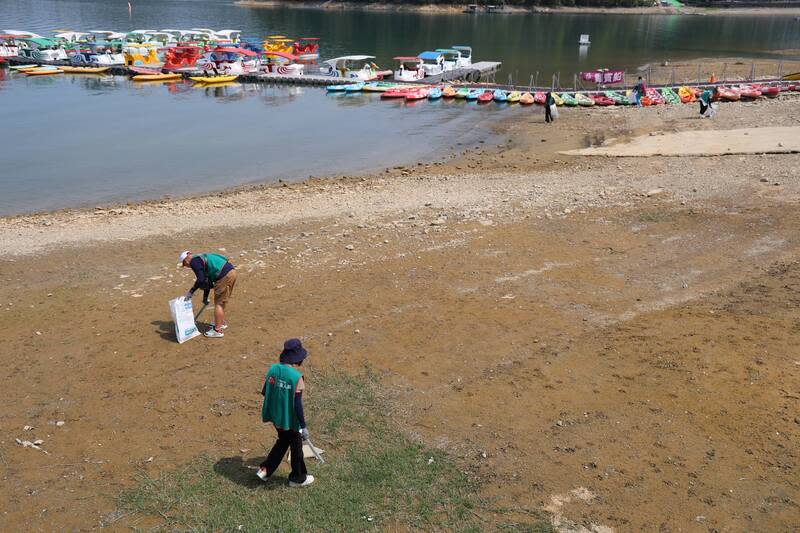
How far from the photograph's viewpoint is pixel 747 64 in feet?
189

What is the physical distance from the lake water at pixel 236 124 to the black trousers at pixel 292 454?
19293 mm

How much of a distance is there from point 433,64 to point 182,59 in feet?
71.0

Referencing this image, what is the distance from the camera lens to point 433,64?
52656mm

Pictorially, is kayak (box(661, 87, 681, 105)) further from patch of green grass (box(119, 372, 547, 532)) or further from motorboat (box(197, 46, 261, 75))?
patch of green grass (box(119, 372, 547, 532))

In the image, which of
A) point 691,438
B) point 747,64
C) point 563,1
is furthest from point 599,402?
point 563,1

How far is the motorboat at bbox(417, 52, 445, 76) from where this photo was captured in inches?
2053

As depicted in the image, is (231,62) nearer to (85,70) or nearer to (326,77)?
(326,77)

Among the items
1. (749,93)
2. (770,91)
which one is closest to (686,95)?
(749,93)

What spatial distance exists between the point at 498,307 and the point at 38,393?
7806 millimetres

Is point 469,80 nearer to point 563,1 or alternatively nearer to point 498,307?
point 498,307

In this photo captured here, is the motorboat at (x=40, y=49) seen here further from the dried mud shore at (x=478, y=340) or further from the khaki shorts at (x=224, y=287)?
the khaki shorts at (x=224, y=287)

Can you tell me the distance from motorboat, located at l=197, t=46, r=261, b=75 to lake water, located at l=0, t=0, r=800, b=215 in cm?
349

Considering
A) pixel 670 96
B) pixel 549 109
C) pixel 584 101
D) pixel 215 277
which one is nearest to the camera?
pixel 215 277

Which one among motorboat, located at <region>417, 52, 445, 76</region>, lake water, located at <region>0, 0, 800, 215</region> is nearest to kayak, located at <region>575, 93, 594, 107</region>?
lake water, located at <region>0, 0, 800, 215</region>
